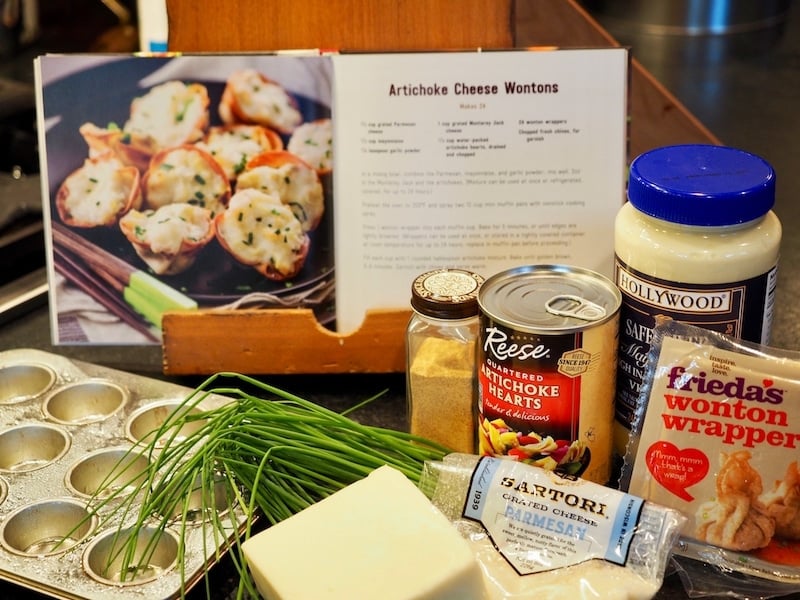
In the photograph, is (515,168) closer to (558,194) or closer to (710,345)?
(558,194)

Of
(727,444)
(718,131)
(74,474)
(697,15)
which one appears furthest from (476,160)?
(697,15)

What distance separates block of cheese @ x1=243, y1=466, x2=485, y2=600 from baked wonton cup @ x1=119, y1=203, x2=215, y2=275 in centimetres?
37

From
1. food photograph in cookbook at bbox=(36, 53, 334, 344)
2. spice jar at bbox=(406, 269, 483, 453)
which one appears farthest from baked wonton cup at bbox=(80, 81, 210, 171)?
spice jar at bbox=(406, 269, 483, 453)

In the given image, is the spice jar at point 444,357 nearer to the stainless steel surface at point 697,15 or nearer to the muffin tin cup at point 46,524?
the muffin tin cup at point 46,524

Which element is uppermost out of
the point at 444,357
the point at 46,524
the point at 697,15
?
the point at 697,15

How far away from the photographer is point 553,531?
81 cm

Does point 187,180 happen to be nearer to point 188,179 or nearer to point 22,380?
point 188,179

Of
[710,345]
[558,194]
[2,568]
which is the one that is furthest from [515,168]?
[2,568]

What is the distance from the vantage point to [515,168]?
104 cm

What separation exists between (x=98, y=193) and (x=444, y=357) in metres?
0.40

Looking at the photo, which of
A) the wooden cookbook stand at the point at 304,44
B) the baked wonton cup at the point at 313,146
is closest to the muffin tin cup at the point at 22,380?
the wooden cookbook stand at the point at 304,44

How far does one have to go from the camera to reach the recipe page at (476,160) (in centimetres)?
102

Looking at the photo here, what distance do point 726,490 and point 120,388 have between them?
568mm

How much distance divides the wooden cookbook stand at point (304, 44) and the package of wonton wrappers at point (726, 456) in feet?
0.97
